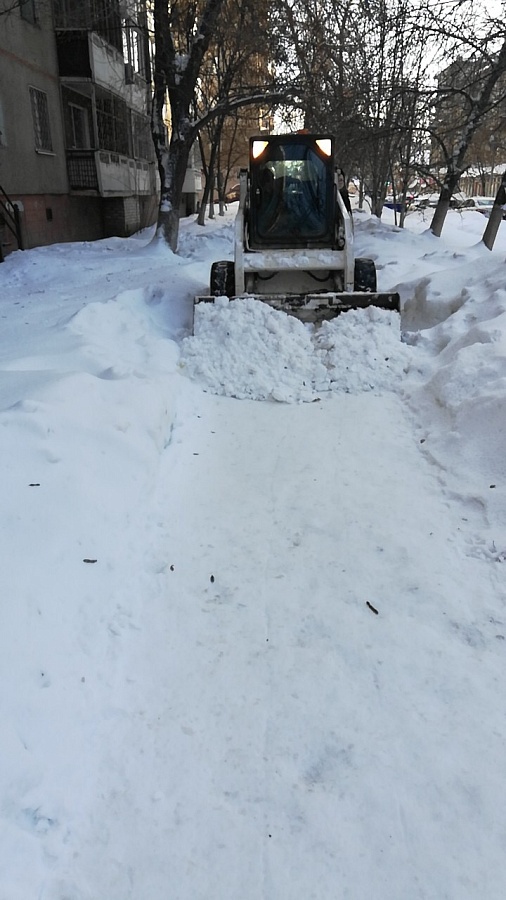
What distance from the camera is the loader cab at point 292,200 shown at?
938 cm

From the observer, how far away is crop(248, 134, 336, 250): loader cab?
9375 mm

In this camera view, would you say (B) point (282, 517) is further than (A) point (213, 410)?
No

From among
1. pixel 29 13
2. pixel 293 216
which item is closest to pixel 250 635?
pixel 293 216

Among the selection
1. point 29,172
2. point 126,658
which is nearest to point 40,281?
point 29,172

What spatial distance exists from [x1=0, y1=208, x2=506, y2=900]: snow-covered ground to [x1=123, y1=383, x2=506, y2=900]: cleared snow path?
11 millimetres

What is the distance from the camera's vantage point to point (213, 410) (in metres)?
6.88

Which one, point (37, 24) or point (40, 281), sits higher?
point (37, 24)

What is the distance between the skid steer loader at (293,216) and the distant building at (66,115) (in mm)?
7488

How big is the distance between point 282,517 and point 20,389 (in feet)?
8.25

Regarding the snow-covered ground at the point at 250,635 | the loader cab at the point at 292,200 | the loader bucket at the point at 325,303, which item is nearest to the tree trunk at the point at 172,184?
the loader cab at the point at 292,200

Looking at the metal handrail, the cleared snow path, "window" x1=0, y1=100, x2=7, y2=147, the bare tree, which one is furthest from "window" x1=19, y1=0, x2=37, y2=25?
the cleared snow path

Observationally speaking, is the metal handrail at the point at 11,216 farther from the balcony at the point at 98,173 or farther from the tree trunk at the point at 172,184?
the balcony at the point at 98,173

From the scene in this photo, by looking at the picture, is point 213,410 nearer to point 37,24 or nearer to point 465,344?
point 465,344

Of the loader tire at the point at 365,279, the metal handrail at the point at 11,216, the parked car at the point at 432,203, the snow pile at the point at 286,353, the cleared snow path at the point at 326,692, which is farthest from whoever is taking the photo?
the parked car at the point at 432,203
